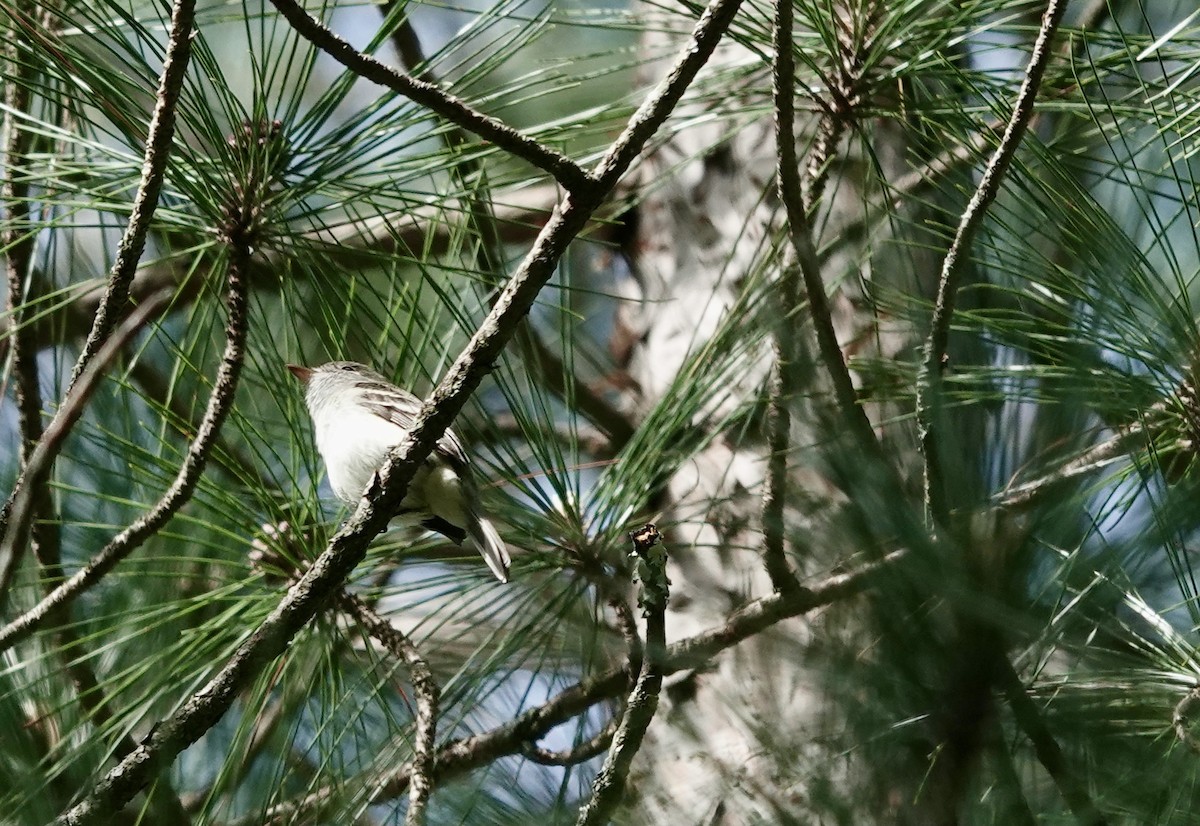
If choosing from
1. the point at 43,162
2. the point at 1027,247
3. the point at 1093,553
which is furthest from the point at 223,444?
the point at 1093,553

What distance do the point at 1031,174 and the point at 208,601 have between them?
1.21 metres

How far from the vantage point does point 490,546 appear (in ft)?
Result: 5.84

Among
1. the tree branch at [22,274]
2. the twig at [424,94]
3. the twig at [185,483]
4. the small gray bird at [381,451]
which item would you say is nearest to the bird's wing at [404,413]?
the small gray bird at [381,451]

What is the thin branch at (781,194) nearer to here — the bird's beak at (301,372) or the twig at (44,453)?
the twig at (44,453)

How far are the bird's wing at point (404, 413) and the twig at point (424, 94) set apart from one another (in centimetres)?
80

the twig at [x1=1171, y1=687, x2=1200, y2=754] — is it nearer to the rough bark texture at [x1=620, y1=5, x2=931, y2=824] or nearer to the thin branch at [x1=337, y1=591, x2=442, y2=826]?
the rough bark texture at [x1=620, y1=5, x2=931, y2=824]

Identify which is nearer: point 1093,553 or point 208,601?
point 1093,553

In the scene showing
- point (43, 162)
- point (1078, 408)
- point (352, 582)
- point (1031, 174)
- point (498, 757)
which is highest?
point (43, 162)

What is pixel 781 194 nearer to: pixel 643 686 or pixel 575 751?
pixel 643 686

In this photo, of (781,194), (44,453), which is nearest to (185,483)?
(44,453)

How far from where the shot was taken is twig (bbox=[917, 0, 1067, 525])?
76 cm

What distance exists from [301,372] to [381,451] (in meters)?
0.20

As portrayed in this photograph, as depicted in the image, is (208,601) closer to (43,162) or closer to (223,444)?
(223,444)

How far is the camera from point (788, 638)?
32.6 inches
